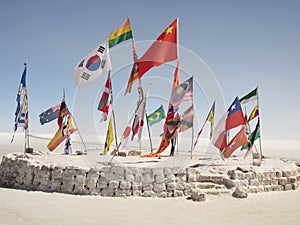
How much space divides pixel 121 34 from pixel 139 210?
29.2ft

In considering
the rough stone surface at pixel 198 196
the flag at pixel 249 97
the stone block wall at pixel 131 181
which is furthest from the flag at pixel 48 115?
the flag at pixel 249 97

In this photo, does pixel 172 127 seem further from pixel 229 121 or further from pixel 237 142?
pixel 237 142

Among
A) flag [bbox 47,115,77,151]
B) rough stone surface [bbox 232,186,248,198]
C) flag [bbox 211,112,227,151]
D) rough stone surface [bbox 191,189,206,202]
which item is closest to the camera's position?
rough stone surface [bbox 191,189,206,202]

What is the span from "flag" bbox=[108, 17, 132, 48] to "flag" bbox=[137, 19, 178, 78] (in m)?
1.83

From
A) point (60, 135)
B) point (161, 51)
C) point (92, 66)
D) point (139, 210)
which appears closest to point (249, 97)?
point (161, 51)

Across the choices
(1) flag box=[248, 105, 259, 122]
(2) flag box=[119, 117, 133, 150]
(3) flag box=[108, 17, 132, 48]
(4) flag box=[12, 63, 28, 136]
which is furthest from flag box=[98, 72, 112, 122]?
(1) flag box=[248, 105, 259, 122]

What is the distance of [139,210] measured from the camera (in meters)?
9.42

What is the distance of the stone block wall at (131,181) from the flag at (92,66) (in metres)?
4.13

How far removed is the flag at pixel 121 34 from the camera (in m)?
14.2

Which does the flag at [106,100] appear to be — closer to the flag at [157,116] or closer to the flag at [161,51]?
the flag at [161,51]

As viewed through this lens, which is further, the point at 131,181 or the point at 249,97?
the point at 249,97

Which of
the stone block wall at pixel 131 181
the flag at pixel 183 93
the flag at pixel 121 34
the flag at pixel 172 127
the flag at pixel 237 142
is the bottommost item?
the stone block wall at pixel 131 181

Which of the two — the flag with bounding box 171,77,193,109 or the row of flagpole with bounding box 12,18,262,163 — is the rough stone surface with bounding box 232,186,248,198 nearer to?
the row of flagpole with bounding box 12,18,262,163

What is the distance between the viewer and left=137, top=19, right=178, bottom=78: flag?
13109 mm
